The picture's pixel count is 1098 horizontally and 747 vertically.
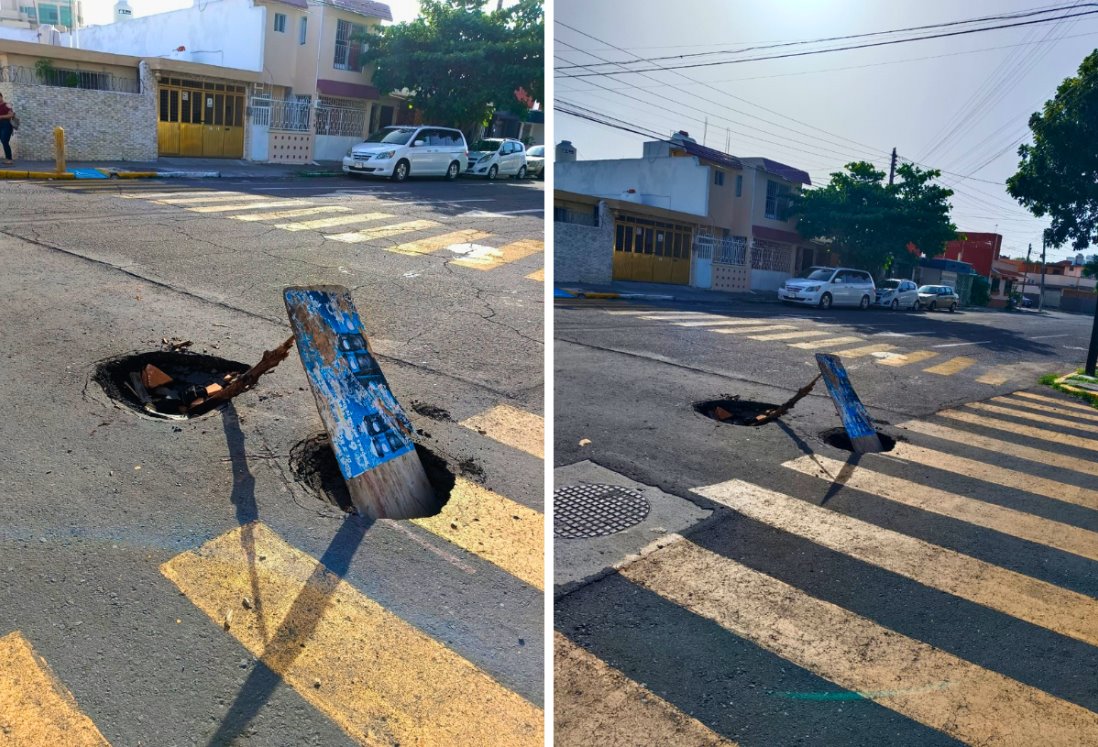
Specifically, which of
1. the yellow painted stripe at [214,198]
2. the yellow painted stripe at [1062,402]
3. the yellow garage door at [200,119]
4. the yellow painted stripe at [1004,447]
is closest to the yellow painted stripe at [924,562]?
the yellow painted stripe at [1004,447]

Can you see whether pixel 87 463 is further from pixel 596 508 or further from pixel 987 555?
pixel 987 555

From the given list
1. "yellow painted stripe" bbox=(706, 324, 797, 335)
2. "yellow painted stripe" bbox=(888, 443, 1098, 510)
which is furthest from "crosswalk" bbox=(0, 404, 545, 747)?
"yellow painted stripe" bbox=(888, 443, 1098, 510)

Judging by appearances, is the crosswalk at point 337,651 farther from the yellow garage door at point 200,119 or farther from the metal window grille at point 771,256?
the yellow garage door at point 200,119

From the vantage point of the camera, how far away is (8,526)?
313cm

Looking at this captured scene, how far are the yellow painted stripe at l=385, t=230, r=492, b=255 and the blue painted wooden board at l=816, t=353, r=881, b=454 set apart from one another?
597 centimetres

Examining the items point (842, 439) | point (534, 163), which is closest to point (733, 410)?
point (842, 439)

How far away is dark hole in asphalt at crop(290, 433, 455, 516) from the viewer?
3.80m

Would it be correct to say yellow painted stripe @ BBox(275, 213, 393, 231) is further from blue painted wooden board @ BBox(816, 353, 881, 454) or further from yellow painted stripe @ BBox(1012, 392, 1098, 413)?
yellow painted stripe @ BBox(1012, 392, 1098, 413)

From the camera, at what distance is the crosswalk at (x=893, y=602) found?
2.21 metres

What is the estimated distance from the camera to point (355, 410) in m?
3.62

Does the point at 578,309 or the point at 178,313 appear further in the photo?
the point at 178,313

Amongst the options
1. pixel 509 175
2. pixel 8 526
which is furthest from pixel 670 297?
pixel 509 175

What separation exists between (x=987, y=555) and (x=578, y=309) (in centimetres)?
193

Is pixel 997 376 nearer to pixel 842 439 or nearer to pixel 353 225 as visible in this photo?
pixel 842 439
